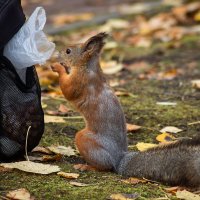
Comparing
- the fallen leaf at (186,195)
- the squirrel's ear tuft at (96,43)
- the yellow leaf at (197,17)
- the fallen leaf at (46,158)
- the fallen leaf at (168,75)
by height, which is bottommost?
the fallen leaf at (186,195)

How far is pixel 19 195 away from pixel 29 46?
3.61ft

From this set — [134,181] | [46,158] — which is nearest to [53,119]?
[46,158]

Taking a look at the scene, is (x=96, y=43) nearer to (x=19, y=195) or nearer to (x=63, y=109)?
(x=63, y=109)

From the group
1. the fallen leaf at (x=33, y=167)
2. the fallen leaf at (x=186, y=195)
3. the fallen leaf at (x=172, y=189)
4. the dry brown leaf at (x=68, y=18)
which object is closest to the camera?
the fallen leaf at (x=186, y=195)

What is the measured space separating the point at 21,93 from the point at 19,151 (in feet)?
1.14

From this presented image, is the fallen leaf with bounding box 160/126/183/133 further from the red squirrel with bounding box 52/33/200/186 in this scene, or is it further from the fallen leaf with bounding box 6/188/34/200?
the fallen leaf with bounding box 6/188/34/200

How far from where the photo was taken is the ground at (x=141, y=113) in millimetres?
3537

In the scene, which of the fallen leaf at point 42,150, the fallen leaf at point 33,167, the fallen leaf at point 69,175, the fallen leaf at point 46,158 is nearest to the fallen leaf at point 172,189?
the fallen leaf at point 69,175

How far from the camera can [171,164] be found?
3.70m

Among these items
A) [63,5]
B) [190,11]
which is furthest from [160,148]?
[63,5]

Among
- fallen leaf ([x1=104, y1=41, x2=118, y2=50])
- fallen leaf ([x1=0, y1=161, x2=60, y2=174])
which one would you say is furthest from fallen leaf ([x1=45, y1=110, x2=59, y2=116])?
fallen leaf ([x1=104, y1=41, x2=118, y2=50])

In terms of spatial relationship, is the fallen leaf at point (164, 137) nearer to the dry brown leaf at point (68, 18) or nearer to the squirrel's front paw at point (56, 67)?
the squirrel's front paw at point (56, 67)

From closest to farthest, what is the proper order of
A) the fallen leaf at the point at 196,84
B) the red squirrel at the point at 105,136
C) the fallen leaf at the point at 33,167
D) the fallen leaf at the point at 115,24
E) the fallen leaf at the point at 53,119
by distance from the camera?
the red squirrel at the point at 105,136 < the fallen leaf at the point at 33,167 < the fallen leaf at the point at 53,119 < the fallen leaf at the point at 196,84 < the fallen leaf at the point at 115,24

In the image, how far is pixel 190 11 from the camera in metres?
9.75
